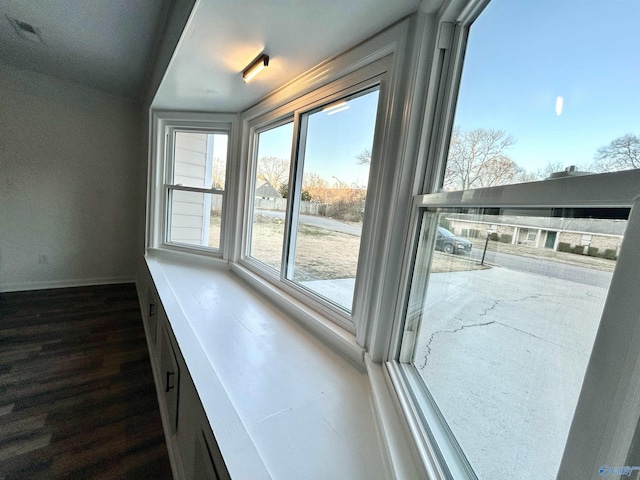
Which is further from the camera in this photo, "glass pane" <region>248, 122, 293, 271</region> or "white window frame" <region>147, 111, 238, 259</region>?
"white window frame" <region>147, 111, 238, 259</region>

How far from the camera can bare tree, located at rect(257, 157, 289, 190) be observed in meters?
1.97

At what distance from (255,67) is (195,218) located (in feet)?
6.22

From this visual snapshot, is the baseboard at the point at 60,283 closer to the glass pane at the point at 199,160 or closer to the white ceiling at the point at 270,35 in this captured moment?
the glass pane at the point at 199,160

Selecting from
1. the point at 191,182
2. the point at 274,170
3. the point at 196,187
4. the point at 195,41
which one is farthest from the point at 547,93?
the point at 191,182

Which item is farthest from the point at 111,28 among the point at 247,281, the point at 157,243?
the point at 247,281

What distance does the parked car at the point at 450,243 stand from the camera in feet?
2.45

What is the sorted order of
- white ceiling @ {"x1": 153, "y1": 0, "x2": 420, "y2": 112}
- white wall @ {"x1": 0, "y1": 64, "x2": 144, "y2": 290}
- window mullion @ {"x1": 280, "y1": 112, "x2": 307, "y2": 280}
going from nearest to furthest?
white ceiling @ {"x1": 153, "y1": 0, "x2": 420, "y2": 112} → window mullion @ {"x1": 280, "y1": 112, "x2": 307, "y2": 280} → white wall @ {"x1": 0, "y1": 64, "x2": 144, "y2": 290}

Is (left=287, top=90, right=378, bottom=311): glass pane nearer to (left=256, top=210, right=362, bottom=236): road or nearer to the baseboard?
(left=256, top=210, right=362, bottom=236): road

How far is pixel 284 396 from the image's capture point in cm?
94

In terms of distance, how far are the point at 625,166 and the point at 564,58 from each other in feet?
0.92

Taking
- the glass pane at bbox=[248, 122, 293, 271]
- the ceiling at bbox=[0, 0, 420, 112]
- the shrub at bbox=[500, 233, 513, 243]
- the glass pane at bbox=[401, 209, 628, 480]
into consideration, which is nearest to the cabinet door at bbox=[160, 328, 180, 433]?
the glass pane at bbox=[248, 122, 293, 271]

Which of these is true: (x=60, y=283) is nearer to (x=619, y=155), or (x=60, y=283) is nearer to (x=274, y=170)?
(x=274, y=170)

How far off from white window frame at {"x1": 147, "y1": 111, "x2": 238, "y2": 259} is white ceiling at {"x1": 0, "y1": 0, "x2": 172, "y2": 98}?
0.55 meters

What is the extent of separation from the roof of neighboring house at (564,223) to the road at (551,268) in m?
0.06
